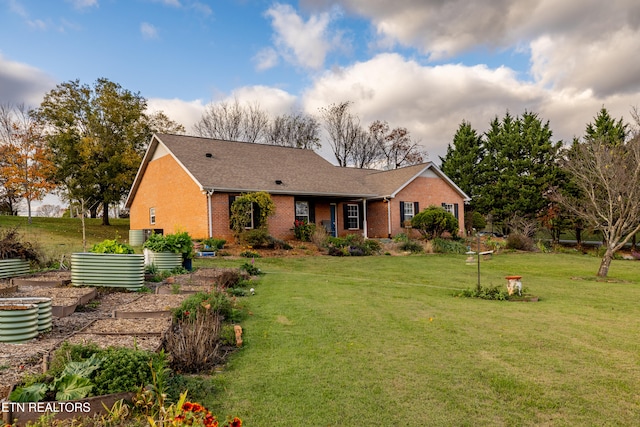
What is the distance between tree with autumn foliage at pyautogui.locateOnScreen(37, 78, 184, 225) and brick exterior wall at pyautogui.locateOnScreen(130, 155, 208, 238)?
6.48m

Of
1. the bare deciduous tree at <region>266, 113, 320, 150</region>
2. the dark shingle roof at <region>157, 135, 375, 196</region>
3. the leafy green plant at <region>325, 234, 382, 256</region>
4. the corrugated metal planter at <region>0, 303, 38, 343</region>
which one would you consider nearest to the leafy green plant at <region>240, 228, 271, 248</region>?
the dark shingle roof at <region>157, 135, 375, 196</region>

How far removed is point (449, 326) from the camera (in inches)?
249

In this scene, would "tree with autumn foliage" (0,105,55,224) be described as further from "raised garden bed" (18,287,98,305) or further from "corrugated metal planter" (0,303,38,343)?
"corrugated metal planter" (0,303,38,343)

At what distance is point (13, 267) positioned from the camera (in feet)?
31.7

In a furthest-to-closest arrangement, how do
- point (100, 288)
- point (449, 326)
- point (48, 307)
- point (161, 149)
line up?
point (161, 149), point (100, 288), point (449, 326), point (48, 307)

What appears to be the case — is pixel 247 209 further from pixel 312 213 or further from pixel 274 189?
pixel 312 213

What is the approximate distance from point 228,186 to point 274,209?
2.47 meters

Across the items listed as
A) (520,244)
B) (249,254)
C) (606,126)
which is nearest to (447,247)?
(520,244)

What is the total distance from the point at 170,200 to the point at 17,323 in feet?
61.7

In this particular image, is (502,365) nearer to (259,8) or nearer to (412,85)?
(259,8)

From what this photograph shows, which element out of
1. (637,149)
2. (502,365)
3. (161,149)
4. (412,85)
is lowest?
(502,365)

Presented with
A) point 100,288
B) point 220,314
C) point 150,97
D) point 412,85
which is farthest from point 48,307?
point 150,97

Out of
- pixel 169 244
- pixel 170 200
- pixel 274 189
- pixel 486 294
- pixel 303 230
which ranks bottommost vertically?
pixel 486 294

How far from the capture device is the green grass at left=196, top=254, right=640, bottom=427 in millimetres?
3596
